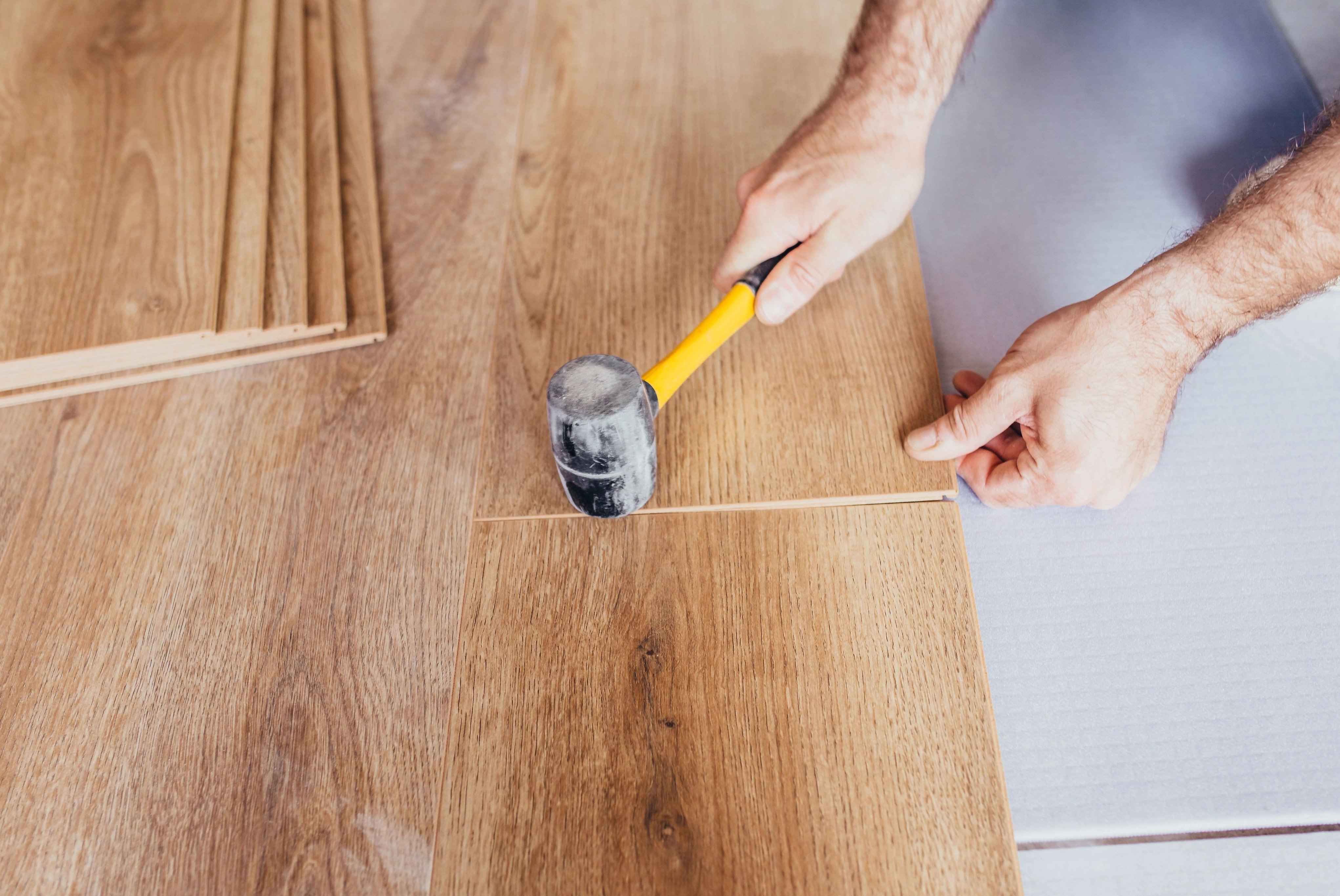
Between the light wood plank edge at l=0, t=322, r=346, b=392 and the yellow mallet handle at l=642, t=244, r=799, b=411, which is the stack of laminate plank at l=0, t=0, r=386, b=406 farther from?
the yellow mallet handle at l=642, t=244, r=799, b=411

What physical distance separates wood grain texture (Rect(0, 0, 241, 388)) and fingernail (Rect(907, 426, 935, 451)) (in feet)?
3.52

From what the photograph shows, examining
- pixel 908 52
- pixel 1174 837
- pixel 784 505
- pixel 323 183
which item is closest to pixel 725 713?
pixel 784 505

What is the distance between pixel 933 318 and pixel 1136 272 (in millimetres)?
349

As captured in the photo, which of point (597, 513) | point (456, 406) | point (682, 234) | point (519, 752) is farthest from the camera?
point (682, 234)

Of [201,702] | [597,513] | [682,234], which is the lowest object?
[201,702]

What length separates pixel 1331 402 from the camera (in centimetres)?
129

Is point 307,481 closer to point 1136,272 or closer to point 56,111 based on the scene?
point 56,111

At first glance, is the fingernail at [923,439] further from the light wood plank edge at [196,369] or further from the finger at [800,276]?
the light wood plank edge at [196,369]

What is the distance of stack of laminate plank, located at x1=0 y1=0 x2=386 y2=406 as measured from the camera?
48.1 inches

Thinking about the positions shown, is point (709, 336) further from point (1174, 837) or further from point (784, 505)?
point (1174, 837)

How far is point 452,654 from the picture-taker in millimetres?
980

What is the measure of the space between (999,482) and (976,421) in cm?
13

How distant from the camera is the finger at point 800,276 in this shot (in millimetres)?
1097

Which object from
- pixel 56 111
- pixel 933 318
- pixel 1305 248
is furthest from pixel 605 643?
pixel 56 111
